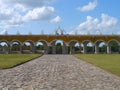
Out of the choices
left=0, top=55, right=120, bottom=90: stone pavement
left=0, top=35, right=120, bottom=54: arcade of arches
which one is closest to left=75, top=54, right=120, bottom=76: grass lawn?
left=0, top=55, right=120, bottom=90: stone pavement

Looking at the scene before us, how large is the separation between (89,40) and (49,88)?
76.4 metres

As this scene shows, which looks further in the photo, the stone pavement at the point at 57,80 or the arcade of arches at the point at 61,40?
the arcade of arches at the point at 61,40

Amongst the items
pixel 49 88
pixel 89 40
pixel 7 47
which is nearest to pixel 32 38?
pixel 7 47

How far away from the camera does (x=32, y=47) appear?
86938mm

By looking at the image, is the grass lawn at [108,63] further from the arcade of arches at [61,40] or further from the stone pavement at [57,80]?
the arcade of arches at [61,40]

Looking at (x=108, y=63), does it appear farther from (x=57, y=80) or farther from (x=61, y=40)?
(x=61, y=40)

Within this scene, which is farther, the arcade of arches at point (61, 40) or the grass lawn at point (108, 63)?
the arcade of arches at point (61, 40)

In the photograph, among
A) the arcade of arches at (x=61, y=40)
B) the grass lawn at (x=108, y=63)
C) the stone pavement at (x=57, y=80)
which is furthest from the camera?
the arcade of arches at (x=61, y=40)

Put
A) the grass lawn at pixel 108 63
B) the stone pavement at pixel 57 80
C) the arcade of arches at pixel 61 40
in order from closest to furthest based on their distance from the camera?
the stone pavement at pixel 57 80 < the grass lawn at pixel 108 63 < the arcade of arches at pixel 61 40

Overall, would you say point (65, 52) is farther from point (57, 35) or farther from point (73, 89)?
point (73, 89)

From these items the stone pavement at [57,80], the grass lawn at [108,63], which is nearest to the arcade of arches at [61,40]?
the grass lawn at [108,63]

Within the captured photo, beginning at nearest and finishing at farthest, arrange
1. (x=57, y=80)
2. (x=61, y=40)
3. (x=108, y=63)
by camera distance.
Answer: (x=57, y=80), (x=108, y=63), (x=61, y=40)

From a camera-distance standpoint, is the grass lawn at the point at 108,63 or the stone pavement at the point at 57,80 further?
the grass lawn at the point at 108,63

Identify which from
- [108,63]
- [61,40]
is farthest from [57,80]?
[61,40]
